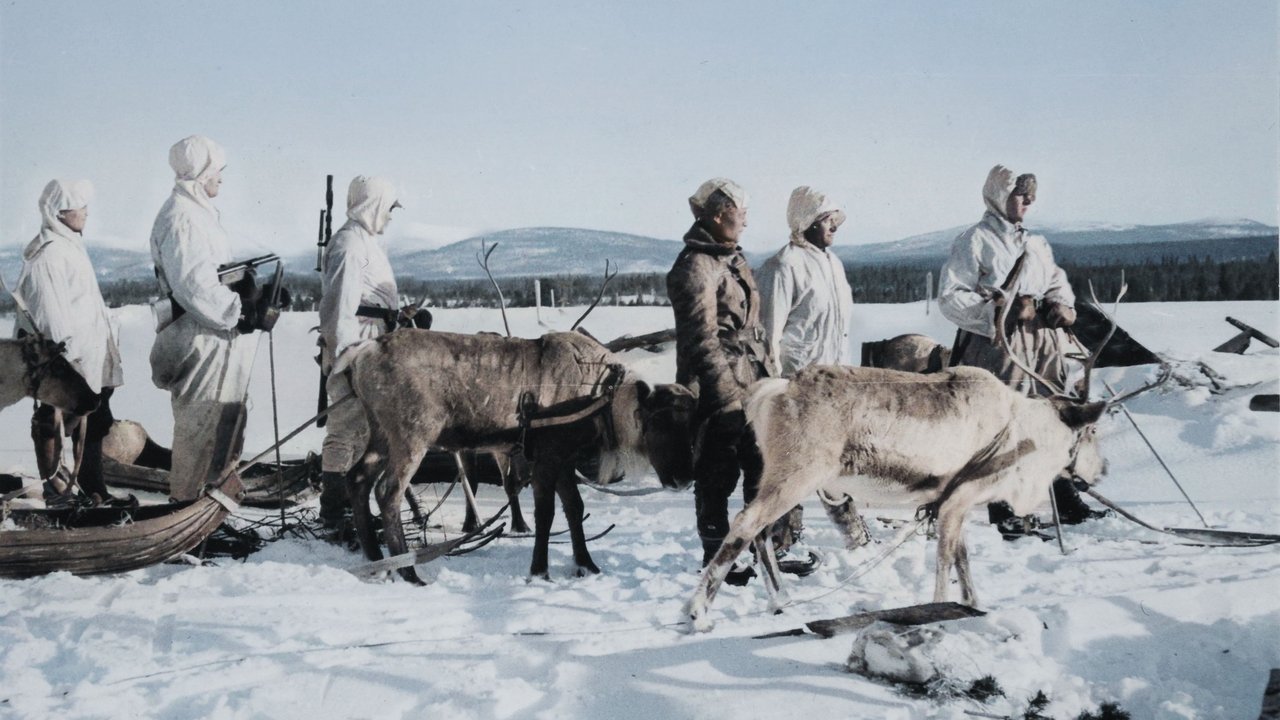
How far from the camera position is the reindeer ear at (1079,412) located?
5.19 m

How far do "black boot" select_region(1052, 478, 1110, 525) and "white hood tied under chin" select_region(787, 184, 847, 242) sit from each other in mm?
2401

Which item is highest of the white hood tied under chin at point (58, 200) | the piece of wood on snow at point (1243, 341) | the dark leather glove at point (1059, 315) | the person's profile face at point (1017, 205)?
the white hood tied under chin at point (58, 200)

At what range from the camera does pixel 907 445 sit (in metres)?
4.90

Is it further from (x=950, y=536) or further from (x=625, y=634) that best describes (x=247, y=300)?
(x=950, y=536)

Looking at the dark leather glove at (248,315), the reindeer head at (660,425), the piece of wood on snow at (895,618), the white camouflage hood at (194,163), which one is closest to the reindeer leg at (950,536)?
the piece of wood on snow at (895,618)

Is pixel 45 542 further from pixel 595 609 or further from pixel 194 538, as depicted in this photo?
pixel 595 609

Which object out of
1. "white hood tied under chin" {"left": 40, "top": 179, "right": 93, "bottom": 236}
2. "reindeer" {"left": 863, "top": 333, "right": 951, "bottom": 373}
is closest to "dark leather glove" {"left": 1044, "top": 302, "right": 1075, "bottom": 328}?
"reindeer" {"left": 863, "top": 333, "right": 951, "bottom": 373}

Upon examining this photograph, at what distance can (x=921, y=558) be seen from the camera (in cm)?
593

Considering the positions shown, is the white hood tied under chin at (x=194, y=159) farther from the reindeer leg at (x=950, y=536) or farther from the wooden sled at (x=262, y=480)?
the reindeer leg at (x=950, y=536)

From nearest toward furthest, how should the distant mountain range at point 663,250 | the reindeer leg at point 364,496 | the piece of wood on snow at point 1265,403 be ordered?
the reindeer leg at point 364,496 < the piece of wood on snow at point 1265,403 < the distant mountain range at point 663,250

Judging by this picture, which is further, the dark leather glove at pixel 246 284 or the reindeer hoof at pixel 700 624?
the dark leather glove at pixel 246 284

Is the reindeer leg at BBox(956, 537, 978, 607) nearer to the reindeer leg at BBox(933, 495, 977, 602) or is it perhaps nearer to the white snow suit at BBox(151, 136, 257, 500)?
the reindeer leg at BBox(933, 495, 977, 602)

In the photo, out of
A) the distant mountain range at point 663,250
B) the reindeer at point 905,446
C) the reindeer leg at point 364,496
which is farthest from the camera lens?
the distant mountain range at point 663,250

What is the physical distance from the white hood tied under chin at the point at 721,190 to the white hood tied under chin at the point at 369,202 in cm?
217
